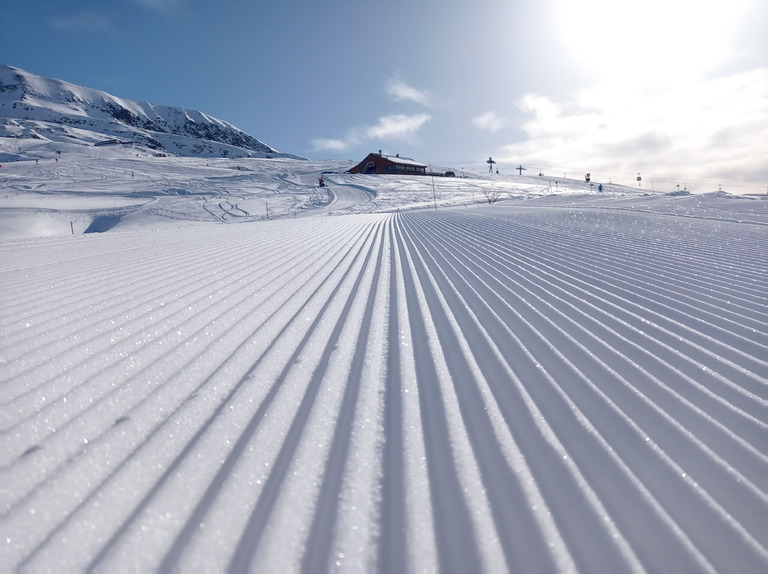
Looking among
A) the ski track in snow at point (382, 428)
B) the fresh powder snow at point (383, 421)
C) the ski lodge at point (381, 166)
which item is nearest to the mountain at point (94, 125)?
the ski lodge at point (381, 166)

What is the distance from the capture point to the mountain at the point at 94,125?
57.8 meters

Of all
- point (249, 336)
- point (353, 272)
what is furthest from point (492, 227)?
point (249, 336)

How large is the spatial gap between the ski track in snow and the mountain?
51846 millimetres

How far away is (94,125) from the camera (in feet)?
260

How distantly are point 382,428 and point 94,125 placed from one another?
10051 centimetres

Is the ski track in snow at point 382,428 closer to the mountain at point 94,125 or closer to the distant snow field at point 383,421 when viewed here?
the distant snow field at point 383,421

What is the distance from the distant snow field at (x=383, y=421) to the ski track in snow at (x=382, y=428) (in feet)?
0.04

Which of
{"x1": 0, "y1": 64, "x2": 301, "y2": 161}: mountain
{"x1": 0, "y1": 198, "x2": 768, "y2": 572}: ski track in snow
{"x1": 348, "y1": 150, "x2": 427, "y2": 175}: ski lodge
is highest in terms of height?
{"x1": 0, "y1": 64, "x2": 301, "y2": 161}: mountain

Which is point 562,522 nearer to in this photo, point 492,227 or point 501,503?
point 501,503

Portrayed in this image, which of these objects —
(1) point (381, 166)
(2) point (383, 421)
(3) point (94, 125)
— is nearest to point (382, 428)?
(2) point (383, 421)

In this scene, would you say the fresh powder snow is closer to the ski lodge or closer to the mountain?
the ski lodge

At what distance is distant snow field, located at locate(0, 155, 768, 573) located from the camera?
1533 mm

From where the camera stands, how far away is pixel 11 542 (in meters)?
1.44

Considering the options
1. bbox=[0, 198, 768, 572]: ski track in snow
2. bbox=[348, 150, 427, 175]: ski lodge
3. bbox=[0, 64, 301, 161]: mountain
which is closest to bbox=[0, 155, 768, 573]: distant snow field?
bbox=[0, 198, 768, 572]: ski track in snow
